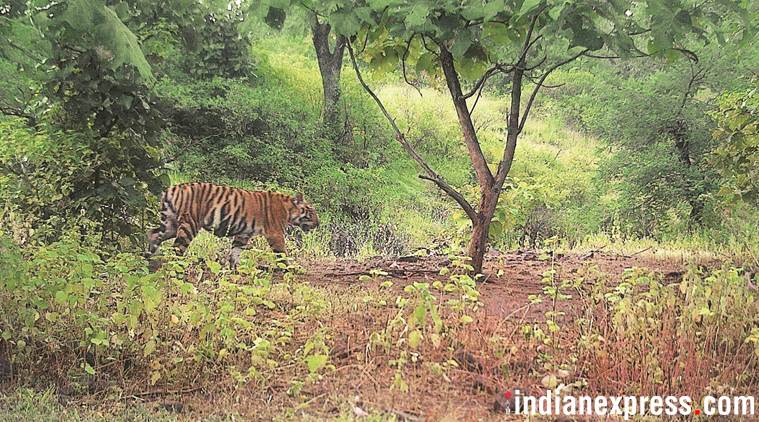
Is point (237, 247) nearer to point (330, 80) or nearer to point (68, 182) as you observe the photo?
point (68, 182)

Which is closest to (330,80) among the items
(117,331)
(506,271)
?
(506,271)

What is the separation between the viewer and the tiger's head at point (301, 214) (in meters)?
5.48

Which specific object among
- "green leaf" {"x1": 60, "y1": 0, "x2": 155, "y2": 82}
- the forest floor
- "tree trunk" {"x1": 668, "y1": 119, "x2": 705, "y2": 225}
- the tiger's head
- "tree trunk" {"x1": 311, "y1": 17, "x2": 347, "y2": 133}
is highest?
"tree trunk" {"x1": 311, "y1": 17, "x2": 347, "y2": 133}

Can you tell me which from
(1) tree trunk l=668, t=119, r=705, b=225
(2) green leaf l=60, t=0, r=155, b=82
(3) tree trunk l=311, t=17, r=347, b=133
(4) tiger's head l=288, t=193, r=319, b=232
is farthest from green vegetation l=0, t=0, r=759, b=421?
(3) tree trunk l=311, t=17, r=347, b=133

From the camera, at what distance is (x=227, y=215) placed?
207 inches

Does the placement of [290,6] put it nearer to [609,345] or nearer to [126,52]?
[126,52]

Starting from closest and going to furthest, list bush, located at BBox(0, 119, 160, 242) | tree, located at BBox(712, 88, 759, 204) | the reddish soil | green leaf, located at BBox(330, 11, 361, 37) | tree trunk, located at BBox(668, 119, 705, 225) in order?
green leaf, located at BBox(330, 11, 361, 37) → the reddish soil → bush, located at BBox(0, 119, 160, 242) → tree, located at BBox(712, 88, 759, 204) → tree trunk, located at BBox(668, 119, 705, 225)

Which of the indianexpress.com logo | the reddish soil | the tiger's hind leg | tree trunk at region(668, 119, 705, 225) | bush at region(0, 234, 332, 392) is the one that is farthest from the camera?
tree trunk at region(668, 119, 705, 225)

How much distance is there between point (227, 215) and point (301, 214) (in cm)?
55

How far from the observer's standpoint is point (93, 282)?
2.74 metres

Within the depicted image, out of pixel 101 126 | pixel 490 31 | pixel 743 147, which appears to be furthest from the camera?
pixel 743 147

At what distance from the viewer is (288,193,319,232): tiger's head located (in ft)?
18.0

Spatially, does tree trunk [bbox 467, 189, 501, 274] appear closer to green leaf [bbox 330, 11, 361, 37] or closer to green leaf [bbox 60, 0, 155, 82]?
green leaf [bbox 330, 11, 361, 37]

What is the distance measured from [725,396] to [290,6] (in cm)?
261
